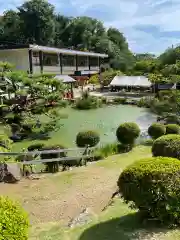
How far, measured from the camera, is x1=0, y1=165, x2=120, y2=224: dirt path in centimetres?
845

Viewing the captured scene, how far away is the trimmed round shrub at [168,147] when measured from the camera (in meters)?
9.51

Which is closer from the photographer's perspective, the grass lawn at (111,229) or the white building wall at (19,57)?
the grass lawn at (111,229)

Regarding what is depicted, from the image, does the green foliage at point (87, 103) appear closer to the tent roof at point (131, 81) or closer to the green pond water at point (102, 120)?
the green pond water at point (102, 120)

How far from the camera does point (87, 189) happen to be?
9.89m

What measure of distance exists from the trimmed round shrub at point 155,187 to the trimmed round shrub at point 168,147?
355 centimetres

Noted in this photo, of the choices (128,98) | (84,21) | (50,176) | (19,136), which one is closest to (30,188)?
(50,176)

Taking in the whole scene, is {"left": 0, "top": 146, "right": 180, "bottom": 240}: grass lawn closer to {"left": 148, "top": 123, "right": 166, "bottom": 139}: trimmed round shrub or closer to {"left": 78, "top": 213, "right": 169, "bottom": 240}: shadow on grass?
{"left": 78, "top": 213, "right": 169, "bottom": 240}: shadow on grass

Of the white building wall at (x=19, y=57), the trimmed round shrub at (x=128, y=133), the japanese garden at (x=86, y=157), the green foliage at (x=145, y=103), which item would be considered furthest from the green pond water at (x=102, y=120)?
the white building wall at (x=19, y=57)

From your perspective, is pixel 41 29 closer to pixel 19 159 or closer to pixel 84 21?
pixel 84 21

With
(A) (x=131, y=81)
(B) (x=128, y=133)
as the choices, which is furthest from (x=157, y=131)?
(A) (x=131, y=81)

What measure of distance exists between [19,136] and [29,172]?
8.63m

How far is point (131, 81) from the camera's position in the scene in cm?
4384

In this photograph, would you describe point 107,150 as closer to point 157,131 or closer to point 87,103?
point 157,131

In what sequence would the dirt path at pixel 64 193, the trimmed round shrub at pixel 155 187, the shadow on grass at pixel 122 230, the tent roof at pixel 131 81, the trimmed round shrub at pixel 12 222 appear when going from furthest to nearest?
the tent roof at pixel 131 81 < the dirt path at pixel 64 193 < the shadow on grass at pixel 122 230 < the trimmed round shrub at pixel 155 187 < the trimmed round shrub at pixel 12 222
